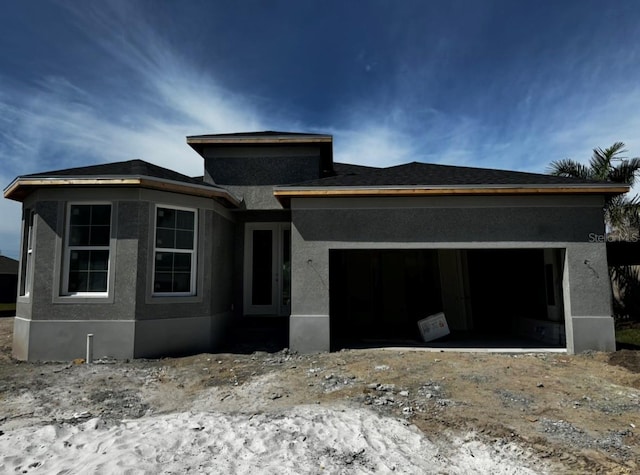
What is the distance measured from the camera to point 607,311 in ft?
26.8

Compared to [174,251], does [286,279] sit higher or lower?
lower

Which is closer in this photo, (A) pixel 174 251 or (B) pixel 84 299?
(B) pixel 84 299

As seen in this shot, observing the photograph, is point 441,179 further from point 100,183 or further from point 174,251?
point 100,183

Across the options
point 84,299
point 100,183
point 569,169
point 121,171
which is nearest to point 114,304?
point 84,299

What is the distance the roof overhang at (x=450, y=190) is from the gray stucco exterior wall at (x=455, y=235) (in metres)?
0.23

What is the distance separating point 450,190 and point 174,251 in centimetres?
619

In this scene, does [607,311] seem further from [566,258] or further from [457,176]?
[457,176]

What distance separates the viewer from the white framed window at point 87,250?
8.05 m

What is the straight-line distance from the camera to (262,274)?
10.8 meters

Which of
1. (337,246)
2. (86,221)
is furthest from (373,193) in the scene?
(86,221)

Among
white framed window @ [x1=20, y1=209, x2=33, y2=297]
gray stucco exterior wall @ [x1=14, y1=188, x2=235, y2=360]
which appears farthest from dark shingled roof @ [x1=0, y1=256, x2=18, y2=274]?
gray stucco exterior wall @ [x1=14, y1=188, x2=235, y2=360]

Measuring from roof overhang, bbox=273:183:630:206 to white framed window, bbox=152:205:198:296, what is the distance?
2204 millimetres

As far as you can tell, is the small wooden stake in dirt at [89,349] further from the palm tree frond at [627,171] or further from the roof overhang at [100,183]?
the palm tree frond at [627,171]

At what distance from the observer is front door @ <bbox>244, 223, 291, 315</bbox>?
421 inches
